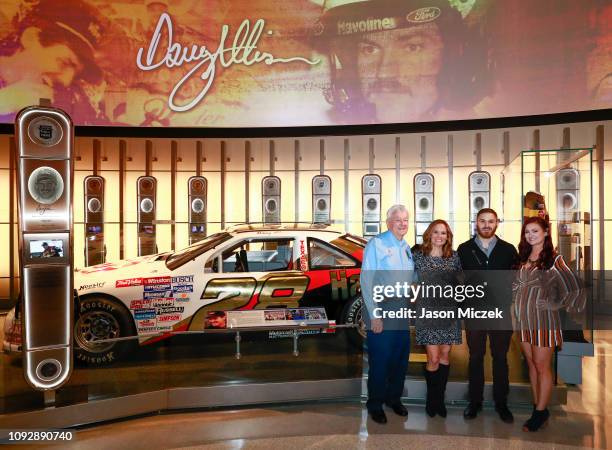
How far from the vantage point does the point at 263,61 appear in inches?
344

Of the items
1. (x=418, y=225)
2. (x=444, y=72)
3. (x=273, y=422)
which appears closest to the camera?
(x=273, y=422)

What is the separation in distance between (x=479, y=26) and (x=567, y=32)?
1.42 metres

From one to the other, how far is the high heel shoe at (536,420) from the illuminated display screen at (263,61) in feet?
20.4

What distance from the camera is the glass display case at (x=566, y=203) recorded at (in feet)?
13.7

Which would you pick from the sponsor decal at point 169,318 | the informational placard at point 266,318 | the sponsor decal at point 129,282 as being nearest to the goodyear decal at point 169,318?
the sponsor decal at point 169,318

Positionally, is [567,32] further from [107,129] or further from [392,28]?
[107,129]

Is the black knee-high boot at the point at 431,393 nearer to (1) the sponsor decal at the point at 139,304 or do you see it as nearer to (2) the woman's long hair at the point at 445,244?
(2) the woman's long hair at the point at 445,244

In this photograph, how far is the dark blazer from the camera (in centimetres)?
343

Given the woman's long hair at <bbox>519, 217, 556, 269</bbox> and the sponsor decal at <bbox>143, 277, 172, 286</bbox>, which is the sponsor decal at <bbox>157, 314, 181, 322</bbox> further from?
the woman's long hair at <bbox>519, 217, 556, 269</bbox>

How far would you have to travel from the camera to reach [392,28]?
858 centimetres

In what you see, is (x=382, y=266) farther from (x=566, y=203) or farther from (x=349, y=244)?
(x=566, y=203)

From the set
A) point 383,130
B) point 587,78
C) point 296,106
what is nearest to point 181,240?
point 296,106

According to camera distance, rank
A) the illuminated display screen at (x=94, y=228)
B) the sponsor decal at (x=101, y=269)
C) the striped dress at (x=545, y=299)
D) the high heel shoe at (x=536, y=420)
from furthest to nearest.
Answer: the illuminated display screen at (x=94, y=228)
the sponsor decal at (x=101, y=269)
the high heel shoe at (x=536, y=420)
the striped dress at (x=545, y=299)

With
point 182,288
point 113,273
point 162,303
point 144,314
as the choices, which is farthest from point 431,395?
point 113,273
